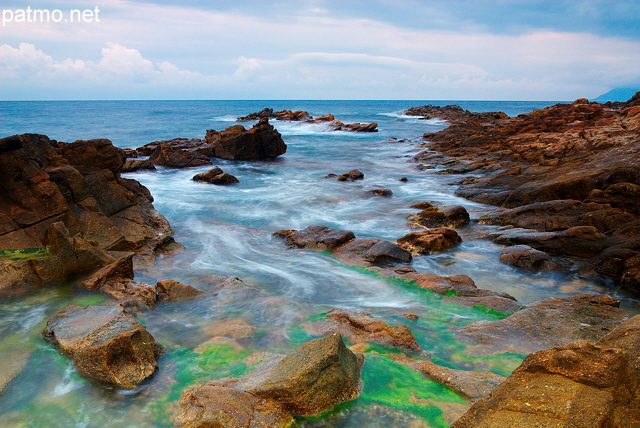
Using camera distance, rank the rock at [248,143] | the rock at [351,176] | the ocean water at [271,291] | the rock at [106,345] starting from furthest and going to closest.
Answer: the rock at [248,143] → the rock at [351,176] → the rock at [106,345] → the ocean water at [271,291]

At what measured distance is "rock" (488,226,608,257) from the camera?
32.2 ft

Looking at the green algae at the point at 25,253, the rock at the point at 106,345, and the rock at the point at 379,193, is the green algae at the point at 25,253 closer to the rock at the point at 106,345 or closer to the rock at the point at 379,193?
the rock at the point at 106,345

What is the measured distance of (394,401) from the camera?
425 centimetres

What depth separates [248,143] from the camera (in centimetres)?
2739

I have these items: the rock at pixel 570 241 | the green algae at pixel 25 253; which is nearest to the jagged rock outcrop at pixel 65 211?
the green algae at pixel 25 253

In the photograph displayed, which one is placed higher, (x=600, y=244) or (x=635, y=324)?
(x=635, y=324)

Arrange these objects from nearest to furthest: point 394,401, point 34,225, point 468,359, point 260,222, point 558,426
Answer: point 558,426 < point 394,401 < point 468,359 < point 34,225 < point 260,222

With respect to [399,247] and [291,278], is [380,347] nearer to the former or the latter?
[291,278]

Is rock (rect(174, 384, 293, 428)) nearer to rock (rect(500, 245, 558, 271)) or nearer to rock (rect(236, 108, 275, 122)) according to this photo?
rock (rect(500, 245, 558, 271))

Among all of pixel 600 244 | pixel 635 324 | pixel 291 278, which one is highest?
pixel 635 324

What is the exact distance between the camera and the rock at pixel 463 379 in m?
4.32

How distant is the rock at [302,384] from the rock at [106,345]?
0.86 meters

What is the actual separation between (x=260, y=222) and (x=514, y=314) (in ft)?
30.9

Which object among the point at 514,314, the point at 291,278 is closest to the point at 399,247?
the point at 291,278
